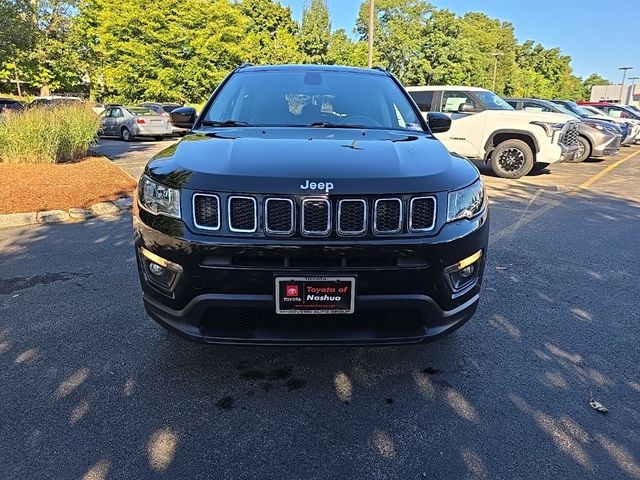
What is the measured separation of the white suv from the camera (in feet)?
32.2

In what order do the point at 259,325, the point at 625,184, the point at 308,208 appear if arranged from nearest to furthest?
the point at 308,208 → the point at 259,325 → the point at 625,184

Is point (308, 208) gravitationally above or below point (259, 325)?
above

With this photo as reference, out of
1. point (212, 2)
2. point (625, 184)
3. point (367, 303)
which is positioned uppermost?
point (212, 2)

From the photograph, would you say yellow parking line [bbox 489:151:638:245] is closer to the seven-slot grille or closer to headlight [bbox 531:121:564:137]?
headlight [bbox 531:121:564:137]

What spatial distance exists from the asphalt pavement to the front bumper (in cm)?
42

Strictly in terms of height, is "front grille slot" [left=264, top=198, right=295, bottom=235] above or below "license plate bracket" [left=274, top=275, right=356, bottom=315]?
above

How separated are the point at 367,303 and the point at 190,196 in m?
0.97

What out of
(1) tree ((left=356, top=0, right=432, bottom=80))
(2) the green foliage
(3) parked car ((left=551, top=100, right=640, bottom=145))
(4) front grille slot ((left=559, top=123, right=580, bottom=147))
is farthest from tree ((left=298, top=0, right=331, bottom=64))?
(4) front grille slot ((left=559, top=123, right=580, bottom=147))

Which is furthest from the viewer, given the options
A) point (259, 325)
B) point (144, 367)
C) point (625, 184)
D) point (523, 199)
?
point (625, 184)

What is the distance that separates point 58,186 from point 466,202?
735 centimetres

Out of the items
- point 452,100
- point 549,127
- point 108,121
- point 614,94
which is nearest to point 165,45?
point 108,121

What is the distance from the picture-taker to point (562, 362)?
2.94 m

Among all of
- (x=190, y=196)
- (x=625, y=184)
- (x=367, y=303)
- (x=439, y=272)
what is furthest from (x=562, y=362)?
(x=625, y=184)

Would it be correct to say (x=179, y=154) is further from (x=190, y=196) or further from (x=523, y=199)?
(x=523, y=199)
